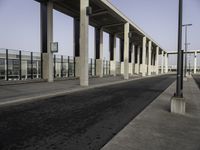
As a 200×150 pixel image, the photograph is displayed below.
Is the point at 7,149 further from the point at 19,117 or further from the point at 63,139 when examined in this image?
the point at 19,117

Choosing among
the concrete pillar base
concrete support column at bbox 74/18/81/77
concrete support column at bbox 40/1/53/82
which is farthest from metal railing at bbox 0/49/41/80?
the concrete pillar base

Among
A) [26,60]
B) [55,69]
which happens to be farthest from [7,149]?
[55,69]

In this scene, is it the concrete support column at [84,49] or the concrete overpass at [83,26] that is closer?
the concrete support column at [84,49]

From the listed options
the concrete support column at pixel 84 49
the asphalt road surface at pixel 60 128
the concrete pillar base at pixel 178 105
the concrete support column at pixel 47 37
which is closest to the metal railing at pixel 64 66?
the concrete support column at pixel 47 37

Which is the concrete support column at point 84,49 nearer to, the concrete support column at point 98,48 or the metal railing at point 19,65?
the metal railing at point 19,65

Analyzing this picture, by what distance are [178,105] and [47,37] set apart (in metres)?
18.8

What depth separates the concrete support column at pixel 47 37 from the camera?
22.0 metres

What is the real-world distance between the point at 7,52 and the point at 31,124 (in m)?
15.5

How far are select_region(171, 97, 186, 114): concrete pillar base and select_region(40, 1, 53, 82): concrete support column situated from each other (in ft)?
57.5

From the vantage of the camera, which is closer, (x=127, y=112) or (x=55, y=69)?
(x=127, y=112)

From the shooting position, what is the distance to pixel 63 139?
452 centimetres

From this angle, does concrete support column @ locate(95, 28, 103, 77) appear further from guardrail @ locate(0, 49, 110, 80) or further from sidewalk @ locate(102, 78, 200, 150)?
sidewalk @ locate(102, 78, 200, 150)

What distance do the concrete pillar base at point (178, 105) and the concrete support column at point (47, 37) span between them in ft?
57.5

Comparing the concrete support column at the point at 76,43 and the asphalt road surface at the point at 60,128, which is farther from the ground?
the concrete support column at the point at 76,43
